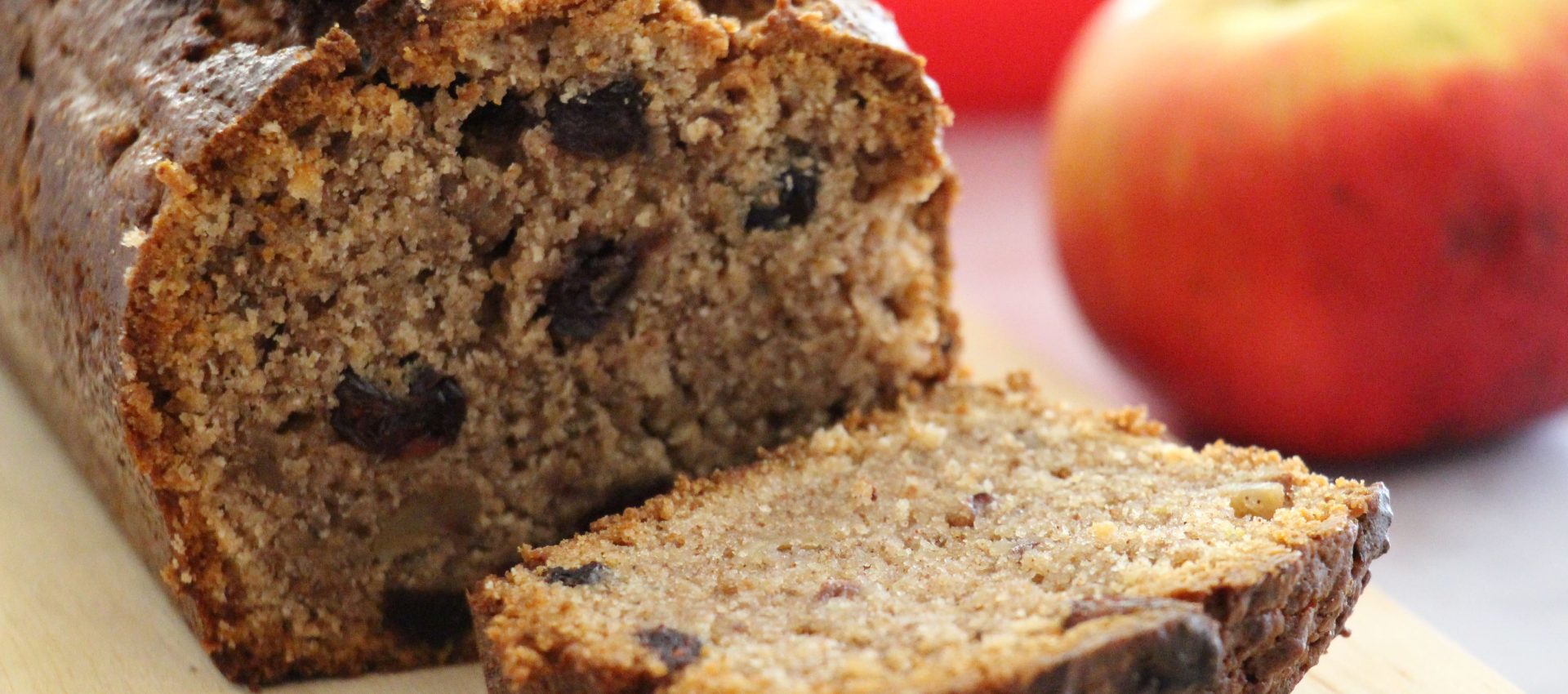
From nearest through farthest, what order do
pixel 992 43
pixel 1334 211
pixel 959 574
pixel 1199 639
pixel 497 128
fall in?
1. pixel 1199 639
2. pixel 959 574
3. pixel 497 128
4. pixel 1334 211
5. pixel 992 43

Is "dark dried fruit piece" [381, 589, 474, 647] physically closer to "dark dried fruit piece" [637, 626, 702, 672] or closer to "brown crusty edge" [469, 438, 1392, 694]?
"brown crusty edge" [469, 438, 1392, 694]

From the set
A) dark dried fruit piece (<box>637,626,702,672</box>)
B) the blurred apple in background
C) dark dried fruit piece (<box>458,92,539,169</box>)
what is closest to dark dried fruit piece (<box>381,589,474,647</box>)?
dark dried fruit piece (<box>637,626,702,672</box>)

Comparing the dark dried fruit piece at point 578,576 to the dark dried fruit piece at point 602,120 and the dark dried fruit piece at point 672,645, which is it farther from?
the dark dried fruit piece at point 602,120

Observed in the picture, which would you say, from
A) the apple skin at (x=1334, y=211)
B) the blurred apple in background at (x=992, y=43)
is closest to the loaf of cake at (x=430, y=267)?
the apple skin at (x=1334, y=211)

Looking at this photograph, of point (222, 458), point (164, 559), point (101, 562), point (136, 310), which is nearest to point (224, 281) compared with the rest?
point (136, 310)

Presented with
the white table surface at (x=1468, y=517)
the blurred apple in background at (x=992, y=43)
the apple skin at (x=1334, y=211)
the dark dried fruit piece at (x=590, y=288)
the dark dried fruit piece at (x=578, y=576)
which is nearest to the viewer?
the dark dried fruit piece at (x=578, y=576)

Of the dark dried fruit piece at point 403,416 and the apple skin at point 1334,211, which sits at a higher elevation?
the apple skin at point 1334,211

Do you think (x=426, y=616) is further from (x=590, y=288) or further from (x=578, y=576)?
(x=590, y=288)

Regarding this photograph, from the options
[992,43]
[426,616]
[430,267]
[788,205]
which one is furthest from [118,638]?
[992,43]
